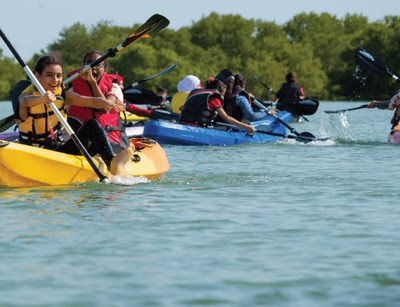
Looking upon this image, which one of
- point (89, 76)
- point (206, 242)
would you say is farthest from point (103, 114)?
point (206, 242)

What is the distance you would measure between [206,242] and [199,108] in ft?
25.8

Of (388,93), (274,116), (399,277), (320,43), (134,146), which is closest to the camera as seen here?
(399,277)

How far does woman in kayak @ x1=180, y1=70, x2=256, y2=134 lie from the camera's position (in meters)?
13.6

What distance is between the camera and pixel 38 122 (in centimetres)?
826

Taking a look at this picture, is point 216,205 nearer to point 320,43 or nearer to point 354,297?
point 354,297

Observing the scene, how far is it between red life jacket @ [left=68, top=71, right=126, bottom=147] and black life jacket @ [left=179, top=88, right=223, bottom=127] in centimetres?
483

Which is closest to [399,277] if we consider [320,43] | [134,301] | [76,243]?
[134,301]

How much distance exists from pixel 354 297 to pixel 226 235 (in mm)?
1534

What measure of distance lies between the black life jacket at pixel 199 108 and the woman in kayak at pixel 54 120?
499 centimetres

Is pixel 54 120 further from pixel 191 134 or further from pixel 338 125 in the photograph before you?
pixel 338 125

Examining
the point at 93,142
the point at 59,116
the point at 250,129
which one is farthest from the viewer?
the point at 250,129

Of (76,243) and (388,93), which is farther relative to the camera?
(388,93)

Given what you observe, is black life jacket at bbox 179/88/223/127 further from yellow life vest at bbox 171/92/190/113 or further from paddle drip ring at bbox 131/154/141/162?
paddle drip ring at bbox 131/154/141/162

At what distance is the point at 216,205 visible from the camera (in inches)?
297
